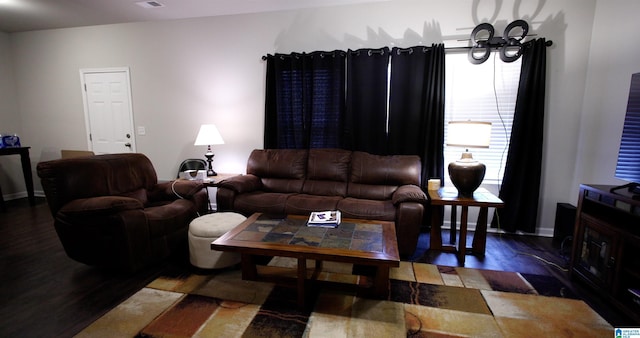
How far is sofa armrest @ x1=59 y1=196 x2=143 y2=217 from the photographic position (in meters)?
2.31

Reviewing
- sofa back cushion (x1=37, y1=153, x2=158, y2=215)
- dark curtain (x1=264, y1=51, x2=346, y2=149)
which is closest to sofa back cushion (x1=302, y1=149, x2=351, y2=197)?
dark curtain (x1=264, y1=51, x2=346, y2=149)

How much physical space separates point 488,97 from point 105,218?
4.06m

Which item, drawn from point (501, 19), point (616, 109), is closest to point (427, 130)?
point (501, 19)

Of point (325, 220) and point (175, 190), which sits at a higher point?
point (175, 190)

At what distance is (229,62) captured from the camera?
13.3 ft

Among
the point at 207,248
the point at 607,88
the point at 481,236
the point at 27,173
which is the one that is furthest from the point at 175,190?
the point at 607,88

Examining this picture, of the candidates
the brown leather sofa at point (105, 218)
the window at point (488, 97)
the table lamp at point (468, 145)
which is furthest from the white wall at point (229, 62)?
the brown leather sofa at point (105, 218)

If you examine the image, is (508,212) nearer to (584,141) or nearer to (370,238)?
(584,141)

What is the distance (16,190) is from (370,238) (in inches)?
244

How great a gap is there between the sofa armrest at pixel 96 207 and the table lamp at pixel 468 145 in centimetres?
295

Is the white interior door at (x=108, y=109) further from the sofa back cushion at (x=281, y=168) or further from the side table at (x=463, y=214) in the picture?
the side table at (x=463, y=214)

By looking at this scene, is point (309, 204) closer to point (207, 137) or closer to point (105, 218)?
point (207, 137)

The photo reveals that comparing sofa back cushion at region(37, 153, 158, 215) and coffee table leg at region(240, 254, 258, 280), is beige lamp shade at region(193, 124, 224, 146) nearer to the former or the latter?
sofa back cushion at region(37, 153, 158, 215)

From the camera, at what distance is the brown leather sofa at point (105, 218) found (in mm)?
2334
